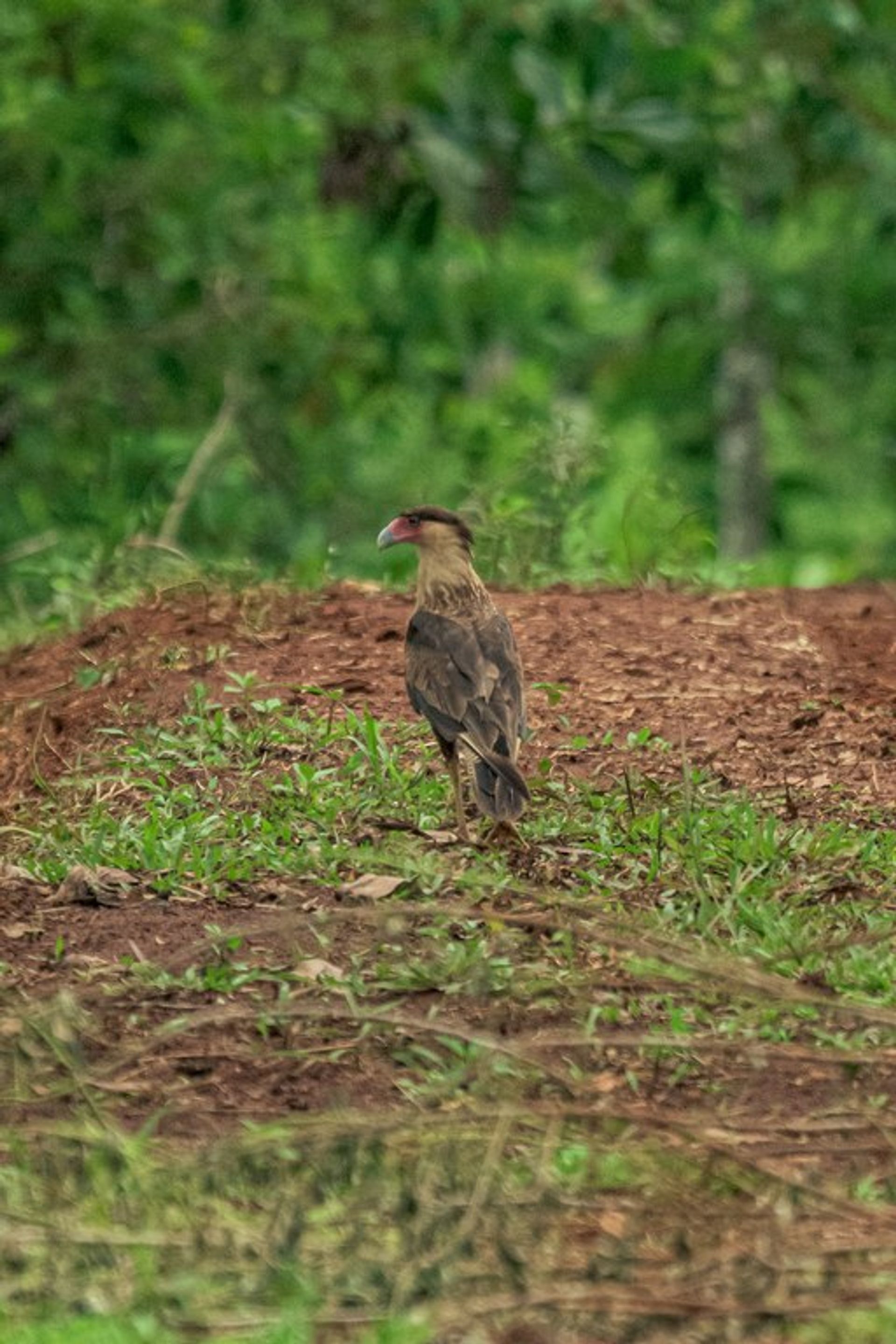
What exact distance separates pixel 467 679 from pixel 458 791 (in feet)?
0.97

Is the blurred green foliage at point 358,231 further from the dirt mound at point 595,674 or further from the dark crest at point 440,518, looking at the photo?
the dark crest at point 440,518

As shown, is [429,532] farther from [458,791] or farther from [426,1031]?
[426,1031]

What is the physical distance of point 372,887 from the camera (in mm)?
6477

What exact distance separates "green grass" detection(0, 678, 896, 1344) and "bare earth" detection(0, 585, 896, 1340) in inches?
1.5

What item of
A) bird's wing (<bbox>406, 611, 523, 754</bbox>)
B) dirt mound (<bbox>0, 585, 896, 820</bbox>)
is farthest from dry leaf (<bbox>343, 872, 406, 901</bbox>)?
dirt mound (<bbox>0, 585, 896, 820</bbox>)

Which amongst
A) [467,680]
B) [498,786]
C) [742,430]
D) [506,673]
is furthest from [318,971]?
[742,430]

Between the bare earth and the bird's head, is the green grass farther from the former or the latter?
the bird's head

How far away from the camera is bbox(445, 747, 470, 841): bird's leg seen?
6.91m

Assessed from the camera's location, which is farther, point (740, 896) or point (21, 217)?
point (21, 217)

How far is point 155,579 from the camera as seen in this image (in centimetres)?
933

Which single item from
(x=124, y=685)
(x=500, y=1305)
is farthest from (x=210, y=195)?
(x=500, y=1305)

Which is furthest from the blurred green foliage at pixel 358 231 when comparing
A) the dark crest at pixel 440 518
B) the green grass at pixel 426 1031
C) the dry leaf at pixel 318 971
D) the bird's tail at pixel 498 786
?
the dry leaf at pixel 318 971

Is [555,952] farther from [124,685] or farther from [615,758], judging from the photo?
[124,685]

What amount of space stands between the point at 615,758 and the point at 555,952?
1.39 meters
